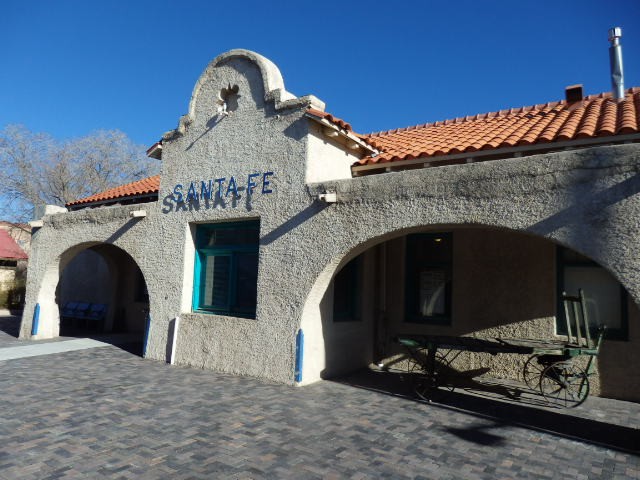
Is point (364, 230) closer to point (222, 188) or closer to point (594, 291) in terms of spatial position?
point (222, 188)

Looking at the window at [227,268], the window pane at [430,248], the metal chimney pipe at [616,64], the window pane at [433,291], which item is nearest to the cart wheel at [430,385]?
the window pane at [433,291]

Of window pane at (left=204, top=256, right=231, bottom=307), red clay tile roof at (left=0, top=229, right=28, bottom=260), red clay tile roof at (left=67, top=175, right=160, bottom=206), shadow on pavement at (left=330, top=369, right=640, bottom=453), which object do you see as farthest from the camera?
red clay tile roof at (left=0, top=229, right=28, bottom=260)

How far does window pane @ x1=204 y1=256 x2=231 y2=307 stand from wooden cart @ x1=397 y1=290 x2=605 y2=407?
3864 millimetres

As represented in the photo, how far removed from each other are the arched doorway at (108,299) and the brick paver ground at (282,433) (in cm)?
687

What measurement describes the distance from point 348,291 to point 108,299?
30.7 ft

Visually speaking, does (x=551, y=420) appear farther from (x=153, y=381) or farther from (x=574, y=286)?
(x=153, y=381)

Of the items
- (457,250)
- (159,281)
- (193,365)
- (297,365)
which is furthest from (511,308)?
(159,281)

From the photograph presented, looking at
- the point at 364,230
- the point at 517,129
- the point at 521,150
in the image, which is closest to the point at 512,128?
the point at 517,129

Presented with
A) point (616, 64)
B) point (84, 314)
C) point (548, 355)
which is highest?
point (616, 64)

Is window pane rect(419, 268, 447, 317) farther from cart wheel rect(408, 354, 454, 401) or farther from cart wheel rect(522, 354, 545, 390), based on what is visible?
cart wheel rect(522, 354, 545, 390)

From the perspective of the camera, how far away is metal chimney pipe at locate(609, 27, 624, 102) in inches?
389

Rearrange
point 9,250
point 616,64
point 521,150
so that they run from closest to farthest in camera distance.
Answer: point 521,150 < point 616,64 < point 9,250

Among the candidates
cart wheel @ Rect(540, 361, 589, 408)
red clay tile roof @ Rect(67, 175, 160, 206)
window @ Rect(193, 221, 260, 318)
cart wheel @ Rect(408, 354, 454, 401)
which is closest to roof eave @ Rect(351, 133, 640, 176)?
window @ Rect(193, 221, 260, 318)

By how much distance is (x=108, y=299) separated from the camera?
14844 millimetres
